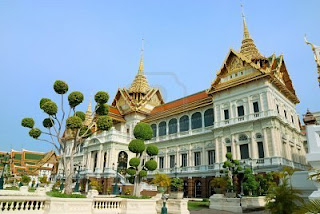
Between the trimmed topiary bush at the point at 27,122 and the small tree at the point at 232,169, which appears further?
the small tree at the point at 232,169

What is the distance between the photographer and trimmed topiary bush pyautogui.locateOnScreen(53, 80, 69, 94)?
14500 mm

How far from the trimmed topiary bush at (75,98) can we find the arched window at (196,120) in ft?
62.4

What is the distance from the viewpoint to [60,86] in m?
14.5

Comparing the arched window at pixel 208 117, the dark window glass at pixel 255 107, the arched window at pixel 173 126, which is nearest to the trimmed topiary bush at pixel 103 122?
the dark window glass at pixel 255 107

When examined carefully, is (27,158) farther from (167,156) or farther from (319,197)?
(319,197)

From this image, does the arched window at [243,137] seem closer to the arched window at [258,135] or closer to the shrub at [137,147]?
the arched window at [258,135]

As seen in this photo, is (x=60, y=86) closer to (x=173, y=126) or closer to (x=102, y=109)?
(x=102, y=109)

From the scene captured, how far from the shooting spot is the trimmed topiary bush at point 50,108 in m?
13.8

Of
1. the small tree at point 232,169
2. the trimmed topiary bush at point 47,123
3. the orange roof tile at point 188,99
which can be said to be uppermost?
the orange roof tile at point 188,99

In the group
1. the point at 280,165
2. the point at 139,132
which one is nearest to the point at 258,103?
the point at 280,165

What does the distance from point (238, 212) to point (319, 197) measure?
1063 centimetres

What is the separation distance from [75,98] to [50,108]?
1.46 meters

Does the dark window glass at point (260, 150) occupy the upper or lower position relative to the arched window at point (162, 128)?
lower

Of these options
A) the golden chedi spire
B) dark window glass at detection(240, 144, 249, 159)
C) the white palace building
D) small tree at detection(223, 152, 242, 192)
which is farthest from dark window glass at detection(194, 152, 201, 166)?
the golden chedi spire
